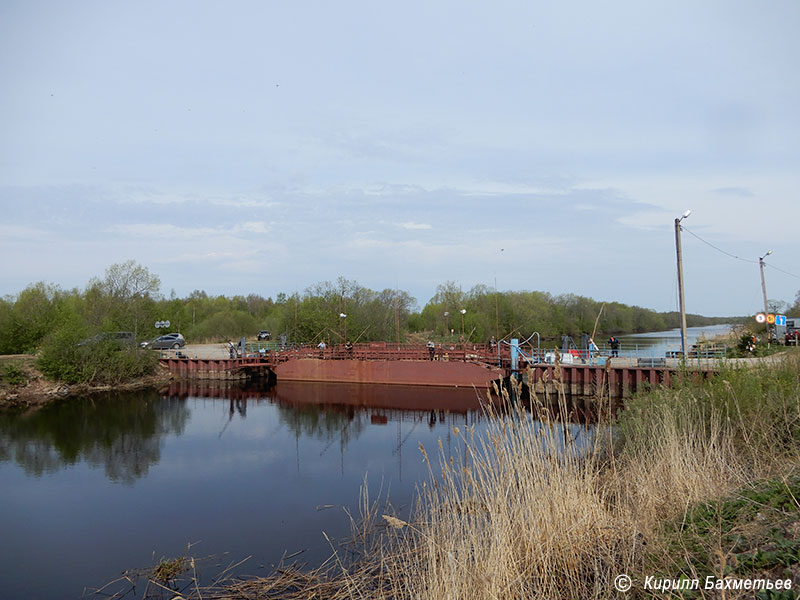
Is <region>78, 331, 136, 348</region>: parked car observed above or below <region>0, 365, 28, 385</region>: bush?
above

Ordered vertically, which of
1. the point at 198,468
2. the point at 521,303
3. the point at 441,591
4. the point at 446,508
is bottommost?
the point at 198,468

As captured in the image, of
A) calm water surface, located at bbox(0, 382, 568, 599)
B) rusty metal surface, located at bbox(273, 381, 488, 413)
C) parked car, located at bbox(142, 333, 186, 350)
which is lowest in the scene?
calm water surface, located at bbox(0, 382, 568, 599)

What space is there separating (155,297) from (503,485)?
1870 inches

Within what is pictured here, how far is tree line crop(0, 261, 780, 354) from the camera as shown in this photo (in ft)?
118

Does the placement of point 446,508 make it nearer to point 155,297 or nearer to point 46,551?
point 46,551

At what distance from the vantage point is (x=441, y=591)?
169 inches

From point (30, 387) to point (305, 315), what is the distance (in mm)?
18145

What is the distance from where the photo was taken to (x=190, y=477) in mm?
13422

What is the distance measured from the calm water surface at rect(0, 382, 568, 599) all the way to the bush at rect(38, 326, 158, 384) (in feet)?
14.3

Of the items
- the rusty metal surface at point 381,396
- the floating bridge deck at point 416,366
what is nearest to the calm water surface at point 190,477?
the rusty metal surface at point 381,396

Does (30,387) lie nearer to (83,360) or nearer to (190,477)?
(83,360)

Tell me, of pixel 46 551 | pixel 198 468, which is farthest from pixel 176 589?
pixel 198 468

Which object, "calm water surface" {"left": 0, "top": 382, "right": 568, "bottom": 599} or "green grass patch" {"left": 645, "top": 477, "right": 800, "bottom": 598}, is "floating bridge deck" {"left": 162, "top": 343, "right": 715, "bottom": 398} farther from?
"green grass patch" {"left": 645, "top": 477, "right": 800, "bottom": 598}

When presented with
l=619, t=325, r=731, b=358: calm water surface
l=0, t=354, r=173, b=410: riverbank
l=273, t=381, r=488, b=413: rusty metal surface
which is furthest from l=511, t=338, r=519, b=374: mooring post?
l=0, t=354, r=173, b=410: riverbank
